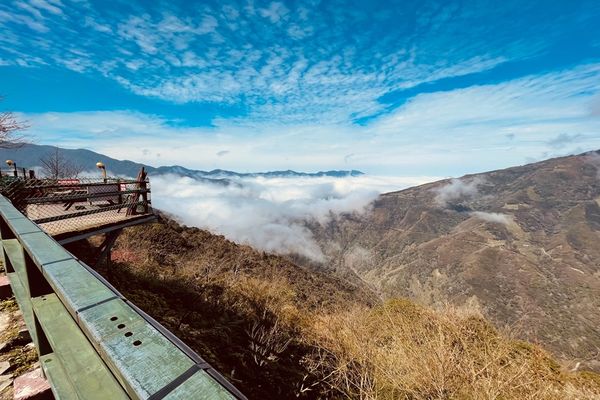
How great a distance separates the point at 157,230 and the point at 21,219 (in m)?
27.7

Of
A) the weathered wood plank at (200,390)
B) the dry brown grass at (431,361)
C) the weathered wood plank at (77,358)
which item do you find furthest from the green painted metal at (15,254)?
the dry brown grass at (431,361)

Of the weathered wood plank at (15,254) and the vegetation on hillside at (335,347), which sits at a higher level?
the weathered wood plank at (15,254)

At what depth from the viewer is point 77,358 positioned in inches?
50.7

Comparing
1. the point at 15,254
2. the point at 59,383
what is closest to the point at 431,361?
the point at 59,383

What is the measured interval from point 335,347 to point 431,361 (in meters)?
3.52

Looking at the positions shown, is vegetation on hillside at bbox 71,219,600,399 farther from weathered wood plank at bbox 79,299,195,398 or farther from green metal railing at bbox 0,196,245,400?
weathered wood plank at bbox 79,299,195,398

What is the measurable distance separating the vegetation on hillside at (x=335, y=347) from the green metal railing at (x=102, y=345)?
13.0ft

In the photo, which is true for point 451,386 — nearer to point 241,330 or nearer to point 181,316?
point 241,330

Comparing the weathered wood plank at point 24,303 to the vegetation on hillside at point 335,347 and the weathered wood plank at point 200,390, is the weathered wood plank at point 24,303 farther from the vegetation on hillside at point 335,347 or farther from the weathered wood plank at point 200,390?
the vegetation on hillside at point 335,347

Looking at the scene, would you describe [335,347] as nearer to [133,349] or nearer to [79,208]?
[133,349]

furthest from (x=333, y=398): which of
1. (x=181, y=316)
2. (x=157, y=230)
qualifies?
(x=157, y=230)

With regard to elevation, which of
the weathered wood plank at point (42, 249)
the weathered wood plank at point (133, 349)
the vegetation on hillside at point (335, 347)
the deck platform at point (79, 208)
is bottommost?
the vegetation on hillside at point (335, 347)

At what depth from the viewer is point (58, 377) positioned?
5.13 ft

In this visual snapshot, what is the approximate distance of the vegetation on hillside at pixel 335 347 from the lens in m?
5.21
